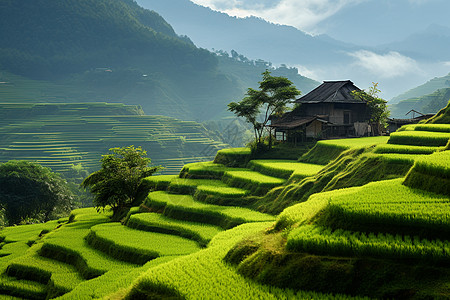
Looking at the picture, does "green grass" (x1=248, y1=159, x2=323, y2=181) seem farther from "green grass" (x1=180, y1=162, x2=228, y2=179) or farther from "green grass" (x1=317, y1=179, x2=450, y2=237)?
"green grass" (x1=317, y1=179, x2=450, y2=237)

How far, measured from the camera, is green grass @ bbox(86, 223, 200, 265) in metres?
12.4

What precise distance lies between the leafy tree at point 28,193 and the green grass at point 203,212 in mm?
19908

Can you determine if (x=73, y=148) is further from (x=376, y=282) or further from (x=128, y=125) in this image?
(x=376, y=282)

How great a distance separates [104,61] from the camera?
Result: 149750 millimetres

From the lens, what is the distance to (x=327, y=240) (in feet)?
20.3

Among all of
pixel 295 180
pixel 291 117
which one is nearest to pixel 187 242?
pixel 295 180

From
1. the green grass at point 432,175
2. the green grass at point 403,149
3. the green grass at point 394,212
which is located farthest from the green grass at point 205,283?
the green grass at point 403,149

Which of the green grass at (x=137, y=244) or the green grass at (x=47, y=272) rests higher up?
the green grass at (x=137, y=244)

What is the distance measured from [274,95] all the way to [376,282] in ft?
73.8

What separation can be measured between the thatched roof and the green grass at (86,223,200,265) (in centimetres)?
1981

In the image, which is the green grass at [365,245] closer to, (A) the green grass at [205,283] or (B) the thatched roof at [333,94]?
(A) the green grass at [205,283]

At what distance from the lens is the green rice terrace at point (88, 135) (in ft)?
215

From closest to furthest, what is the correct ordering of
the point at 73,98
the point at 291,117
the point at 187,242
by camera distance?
the point at 187,242, the point at 291,117, the point at 73,98

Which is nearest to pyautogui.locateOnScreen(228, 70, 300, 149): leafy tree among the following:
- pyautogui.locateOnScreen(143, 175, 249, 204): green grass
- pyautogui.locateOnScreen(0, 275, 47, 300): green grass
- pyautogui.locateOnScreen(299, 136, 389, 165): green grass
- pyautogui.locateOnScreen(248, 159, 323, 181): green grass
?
pyautogui.locateOnScreen(299, 136, 389, 165): green grass
